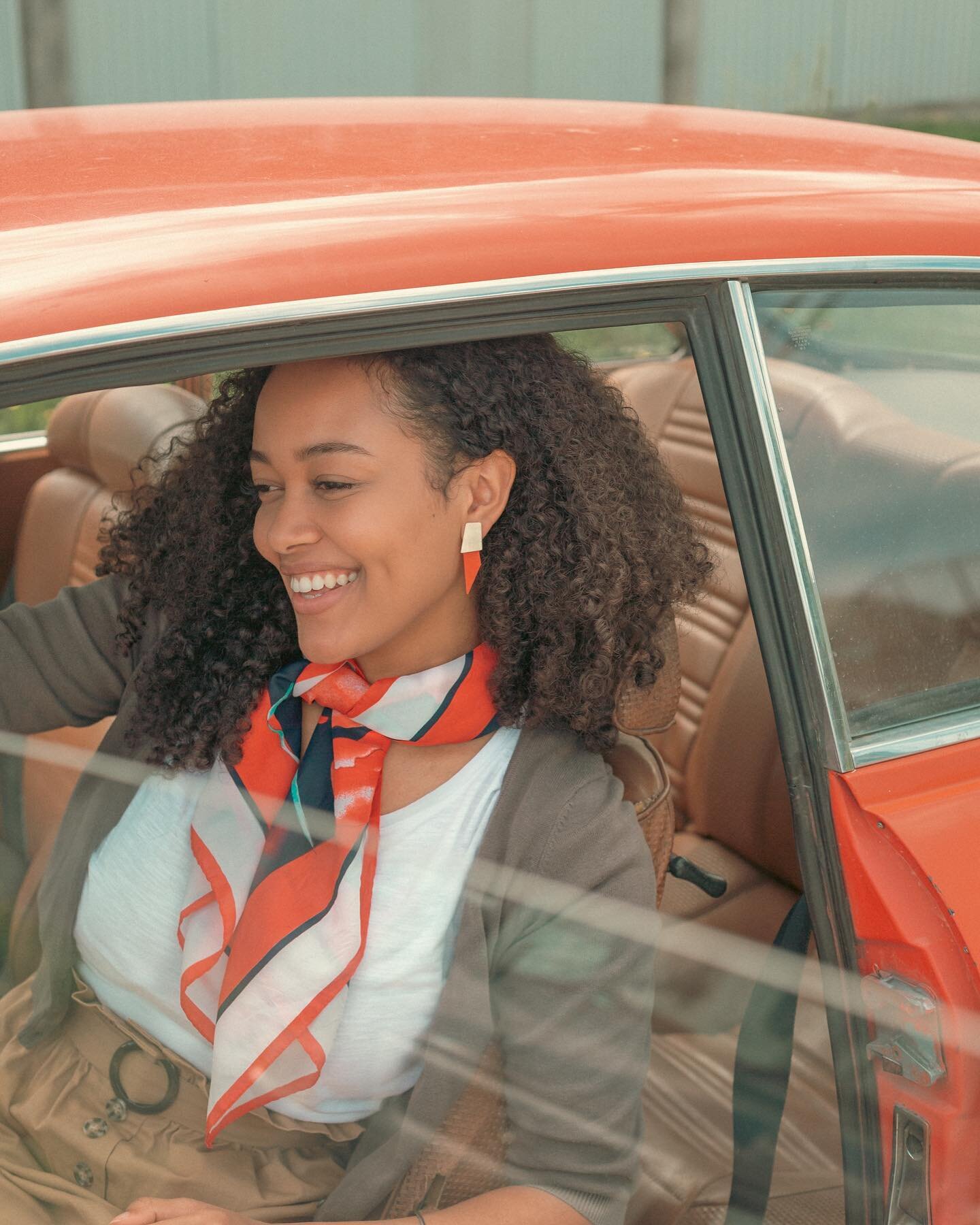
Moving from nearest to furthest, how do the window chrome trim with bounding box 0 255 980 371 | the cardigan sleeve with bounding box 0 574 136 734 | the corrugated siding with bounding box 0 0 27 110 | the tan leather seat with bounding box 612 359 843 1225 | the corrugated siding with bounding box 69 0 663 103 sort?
the window chrome trim with bounding box 0 255 980 371 < the tan leather seat with bounding box 612 359 843 1225 < the cardigan sleeve with bounding box 0 574 136 734 < the corrugated siding with bounding box 0 0 27 110 < the corrugated siding with bounding box 69 0 663 103

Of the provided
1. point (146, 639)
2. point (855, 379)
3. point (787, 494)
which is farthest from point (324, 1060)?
point (855, 379)

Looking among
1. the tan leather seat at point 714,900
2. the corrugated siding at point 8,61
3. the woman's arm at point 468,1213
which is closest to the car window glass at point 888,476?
the tan leather seat at point 714,900

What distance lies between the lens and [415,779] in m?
1.38

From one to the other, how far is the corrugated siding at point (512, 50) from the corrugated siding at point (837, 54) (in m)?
0.01

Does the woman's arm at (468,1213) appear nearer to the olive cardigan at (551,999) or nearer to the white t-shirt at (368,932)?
the olive cardigan at (551,999)

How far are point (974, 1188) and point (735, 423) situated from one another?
2.55 feet

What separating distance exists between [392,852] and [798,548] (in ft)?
1.66

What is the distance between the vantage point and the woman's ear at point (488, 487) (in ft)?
4.39

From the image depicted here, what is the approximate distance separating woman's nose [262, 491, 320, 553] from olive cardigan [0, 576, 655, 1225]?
0.31 m

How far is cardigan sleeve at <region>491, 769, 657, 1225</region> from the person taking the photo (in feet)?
4.14

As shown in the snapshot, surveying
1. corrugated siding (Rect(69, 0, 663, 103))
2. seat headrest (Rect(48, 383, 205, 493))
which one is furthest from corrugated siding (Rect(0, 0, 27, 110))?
seat headrest (Rect(48, 383, 205, 493))

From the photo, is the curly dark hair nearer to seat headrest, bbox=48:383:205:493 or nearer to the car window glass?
the car window glass

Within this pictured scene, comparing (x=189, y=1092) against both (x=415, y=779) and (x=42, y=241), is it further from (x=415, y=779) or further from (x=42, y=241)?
(x=42, y=241)

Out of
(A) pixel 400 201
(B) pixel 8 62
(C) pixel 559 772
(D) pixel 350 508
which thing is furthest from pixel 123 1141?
(B) pixel 8 62
